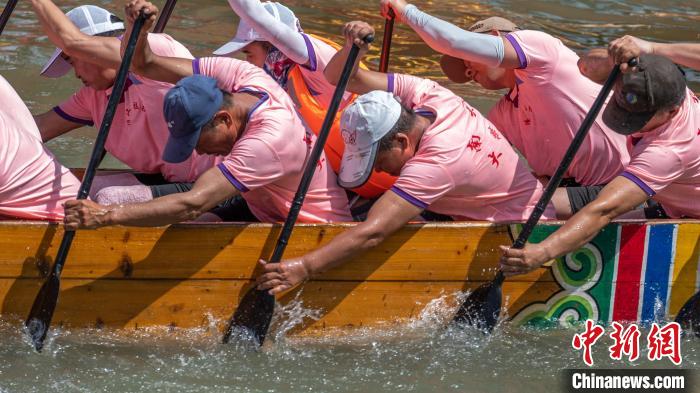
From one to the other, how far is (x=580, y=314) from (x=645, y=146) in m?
0.91

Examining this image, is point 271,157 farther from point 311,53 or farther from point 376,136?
point 311,53

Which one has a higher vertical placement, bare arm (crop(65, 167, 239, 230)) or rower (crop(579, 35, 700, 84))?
rower (crop(579, 35, 700, 84))

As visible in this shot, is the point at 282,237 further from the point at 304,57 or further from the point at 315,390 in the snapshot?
the point at 304,57

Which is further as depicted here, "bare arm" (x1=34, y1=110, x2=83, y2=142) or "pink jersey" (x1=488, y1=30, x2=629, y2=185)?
"bare arm" (x1=34, y1=110, x2=83, y2=142)

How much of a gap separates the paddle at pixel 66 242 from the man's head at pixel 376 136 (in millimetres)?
973

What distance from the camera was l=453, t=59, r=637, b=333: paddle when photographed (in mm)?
4789

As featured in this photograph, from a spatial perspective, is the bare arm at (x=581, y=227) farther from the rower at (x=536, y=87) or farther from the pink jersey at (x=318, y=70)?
the pink jersey at (x=318, y=70)

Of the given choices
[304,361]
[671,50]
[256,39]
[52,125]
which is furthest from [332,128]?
[671,50]

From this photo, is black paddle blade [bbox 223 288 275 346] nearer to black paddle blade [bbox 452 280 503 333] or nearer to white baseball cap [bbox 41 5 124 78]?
black paddle blade [bbox 452 280 503 333]

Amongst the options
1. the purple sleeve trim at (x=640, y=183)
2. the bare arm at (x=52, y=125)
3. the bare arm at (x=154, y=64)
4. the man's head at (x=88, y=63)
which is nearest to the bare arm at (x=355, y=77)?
the bare arm at (x=154, y=64)

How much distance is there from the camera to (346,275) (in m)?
4.98

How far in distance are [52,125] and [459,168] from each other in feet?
7.64

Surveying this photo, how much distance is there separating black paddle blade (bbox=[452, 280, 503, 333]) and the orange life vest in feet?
2.29

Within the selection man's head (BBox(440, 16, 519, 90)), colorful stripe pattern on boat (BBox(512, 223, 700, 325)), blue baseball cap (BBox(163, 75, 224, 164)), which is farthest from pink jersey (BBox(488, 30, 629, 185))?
blue baseball cap (BBox(163, 75, 224, 164))
